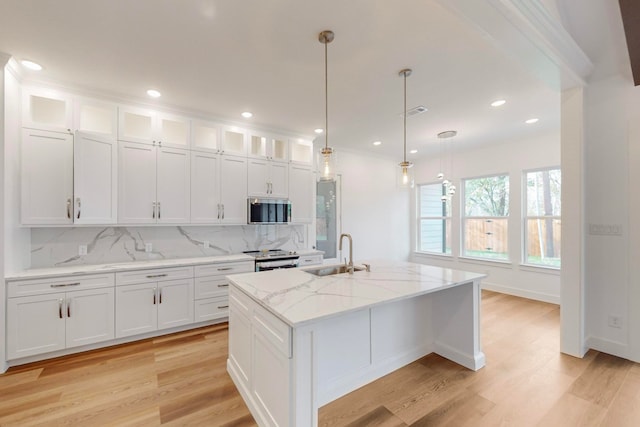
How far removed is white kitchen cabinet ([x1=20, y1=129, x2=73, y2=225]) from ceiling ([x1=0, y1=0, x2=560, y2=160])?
633 mm

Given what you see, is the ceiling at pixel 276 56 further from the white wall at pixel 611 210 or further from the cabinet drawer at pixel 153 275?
the cabinet drawer at pixel 153 275

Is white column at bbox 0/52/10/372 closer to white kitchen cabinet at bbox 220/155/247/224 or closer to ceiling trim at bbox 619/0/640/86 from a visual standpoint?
white kitchen cabinet at bbox 220/155/247/224

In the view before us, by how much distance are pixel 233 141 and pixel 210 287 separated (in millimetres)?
2138

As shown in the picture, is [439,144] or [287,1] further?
[439,144]

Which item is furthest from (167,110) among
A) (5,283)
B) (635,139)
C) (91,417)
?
(635,139)

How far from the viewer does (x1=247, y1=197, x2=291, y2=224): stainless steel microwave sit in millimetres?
3968

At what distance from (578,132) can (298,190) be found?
135 inches

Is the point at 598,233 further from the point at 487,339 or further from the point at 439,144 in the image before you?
the point at 439,144

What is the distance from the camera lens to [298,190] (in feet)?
14.7

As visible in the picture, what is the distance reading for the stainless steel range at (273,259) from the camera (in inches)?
150

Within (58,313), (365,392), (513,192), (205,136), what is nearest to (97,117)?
(205,136)

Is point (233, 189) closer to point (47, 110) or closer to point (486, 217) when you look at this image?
point (47, 110)

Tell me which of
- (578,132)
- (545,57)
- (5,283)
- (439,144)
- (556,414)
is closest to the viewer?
(556,414)

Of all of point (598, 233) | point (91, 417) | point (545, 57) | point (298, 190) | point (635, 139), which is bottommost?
point (91, 417)
